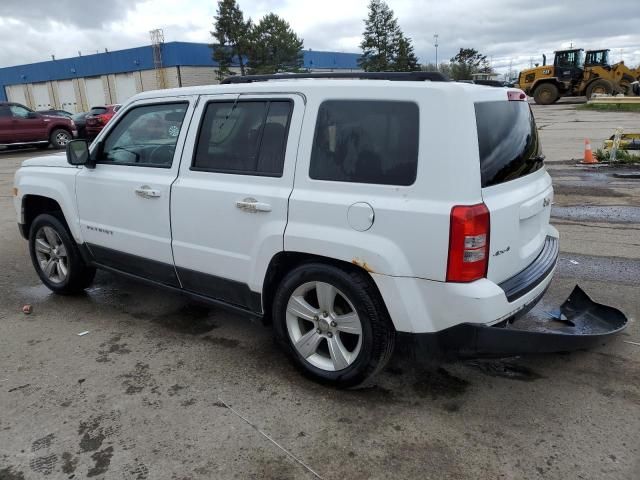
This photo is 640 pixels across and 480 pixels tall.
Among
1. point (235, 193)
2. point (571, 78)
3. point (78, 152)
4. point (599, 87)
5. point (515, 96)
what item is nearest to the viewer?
point (515, 96)

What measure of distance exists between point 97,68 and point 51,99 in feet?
31.5

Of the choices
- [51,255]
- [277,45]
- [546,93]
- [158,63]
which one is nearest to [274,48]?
[277,45]

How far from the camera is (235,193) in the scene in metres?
3.29

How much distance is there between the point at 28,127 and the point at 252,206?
63.4 ft

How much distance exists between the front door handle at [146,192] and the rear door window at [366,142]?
1.34 meters

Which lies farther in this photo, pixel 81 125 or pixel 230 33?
pixel 230 33

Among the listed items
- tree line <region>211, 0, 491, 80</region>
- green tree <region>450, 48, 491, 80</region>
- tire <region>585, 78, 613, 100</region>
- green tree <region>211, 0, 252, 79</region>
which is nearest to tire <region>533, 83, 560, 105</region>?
tire <region>585, 78, 613, 100</region>

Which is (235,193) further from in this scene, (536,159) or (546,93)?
(546,93)

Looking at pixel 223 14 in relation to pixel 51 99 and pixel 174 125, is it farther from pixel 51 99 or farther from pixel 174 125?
pixel 174 125

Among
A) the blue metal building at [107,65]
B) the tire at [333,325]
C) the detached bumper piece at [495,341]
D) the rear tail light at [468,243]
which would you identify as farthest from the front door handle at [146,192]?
the blue metal building at [107,65]

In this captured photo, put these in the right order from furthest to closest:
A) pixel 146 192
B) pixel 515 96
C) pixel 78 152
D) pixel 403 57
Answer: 1. pixel 403 57
2. pixel 78 152
3. pixel 146 192
4. pixel 515 96

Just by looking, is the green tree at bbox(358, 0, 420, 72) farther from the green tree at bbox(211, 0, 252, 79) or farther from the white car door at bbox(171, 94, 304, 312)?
the white car door at bbox(171, 94, 304, 312)

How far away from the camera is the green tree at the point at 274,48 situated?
56.8 m

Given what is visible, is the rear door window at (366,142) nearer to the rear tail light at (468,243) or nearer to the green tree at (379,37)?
the rear tail light at (468,243)
